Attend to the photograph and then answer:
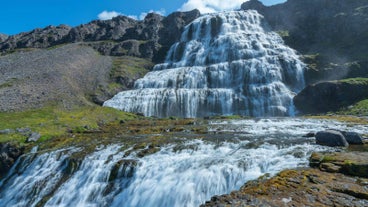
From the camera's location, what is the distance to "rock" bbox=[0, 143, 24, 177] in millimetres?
27109

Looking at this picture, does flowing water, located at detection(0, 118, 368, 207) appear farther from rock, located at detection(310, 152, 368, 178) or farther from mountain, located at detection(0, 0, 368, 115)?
mountain, located at detection(0, 0, 368, 115)

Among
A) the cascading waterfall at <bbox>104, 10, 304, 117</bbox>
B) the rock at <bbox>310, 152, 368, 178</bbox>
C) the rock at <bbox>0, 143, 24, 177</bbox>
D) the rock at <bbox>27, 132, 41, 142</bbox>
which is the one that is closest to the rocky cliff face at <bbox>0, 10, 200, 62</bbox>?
the cascading waterfall at <bbox>104, 10, 304, 117</bbox>

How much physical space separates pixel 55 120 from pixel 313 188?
36750 mm

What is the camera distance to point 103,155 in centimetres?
2216

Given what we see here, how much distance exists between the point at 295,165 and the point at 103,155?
48.2ft

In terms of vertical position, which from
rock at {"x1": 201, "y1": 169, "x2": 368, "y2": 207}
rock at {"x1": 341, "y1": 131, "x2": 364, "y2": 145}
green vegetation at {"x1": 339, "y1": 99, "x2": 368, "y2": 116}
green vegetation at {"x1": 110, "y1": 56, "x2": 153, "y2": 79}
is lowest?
rock at {"x1": 201, "y1": 169, "x2": 368, "y2": 207}

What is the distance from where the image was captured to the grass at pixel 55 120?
33.1m

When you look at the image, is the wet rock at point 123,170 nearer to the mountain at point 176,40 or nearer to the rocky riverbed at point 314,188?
the rocky riverbed at point 314,188

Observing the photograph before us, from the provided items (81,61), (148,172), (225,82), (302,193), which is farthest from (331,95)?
(81,61)

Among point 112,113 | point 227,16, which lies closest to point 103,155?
point 112,113

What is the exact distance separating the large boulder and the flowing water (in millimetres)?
37379

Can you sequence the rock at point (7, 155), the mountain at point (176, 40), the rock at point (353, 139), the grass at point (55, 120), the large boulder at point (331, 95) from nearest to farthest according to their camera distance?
the rock at point (353, 139)
the rock at point (7, 155)
the grass at point (55, 120)
the large boulder at point (331, 95)
the mountain at point (176, 40)

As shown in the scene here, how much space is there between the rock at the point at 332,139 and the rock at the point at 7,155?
27949 mm

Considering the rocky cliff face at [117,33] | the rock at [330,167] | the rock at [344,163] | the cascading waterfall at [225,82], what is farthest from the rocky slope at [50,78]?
the rock at [330,167]
